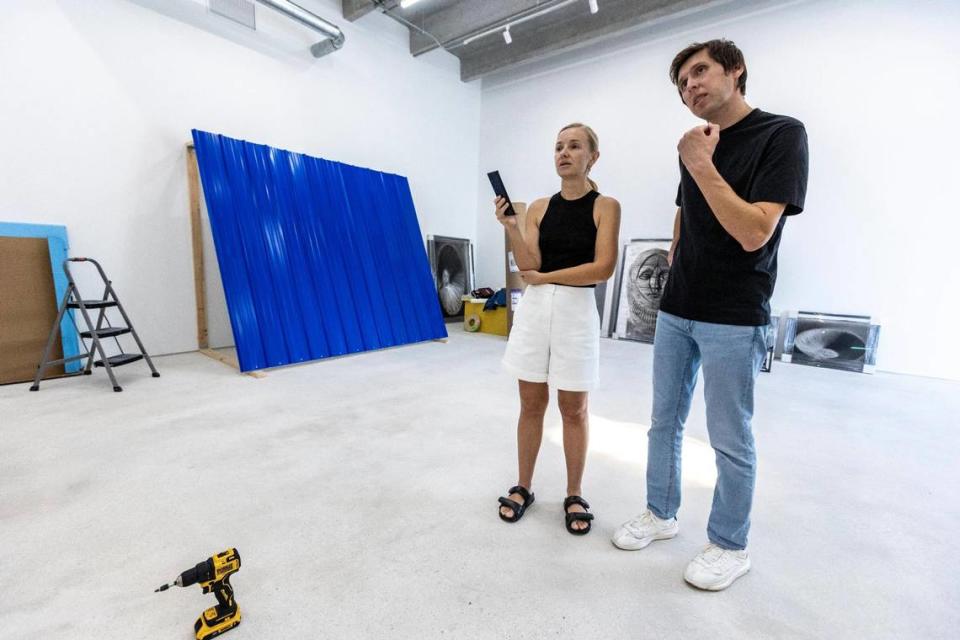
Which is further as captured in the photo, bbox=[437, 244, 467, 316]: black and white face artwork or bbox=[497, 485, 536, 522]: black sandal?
bbox=[437, 244, 467, 316]: black and white face artwork

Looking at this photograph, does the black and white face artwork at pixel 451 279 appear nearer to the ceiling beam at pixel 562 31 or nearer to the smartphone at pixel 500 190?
the ceiling beam at pixel 562 31

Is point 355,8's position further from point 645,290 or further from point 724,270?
point 724,270

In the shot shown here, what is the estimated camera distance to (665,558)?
1.46m

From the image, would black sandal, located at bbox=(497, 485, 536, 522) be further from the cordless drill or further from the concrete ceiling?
the concrete ceiling

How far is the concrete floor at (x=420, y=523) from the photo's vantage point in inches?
47.3

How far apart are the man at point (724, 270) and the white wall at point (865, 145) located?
171 inches

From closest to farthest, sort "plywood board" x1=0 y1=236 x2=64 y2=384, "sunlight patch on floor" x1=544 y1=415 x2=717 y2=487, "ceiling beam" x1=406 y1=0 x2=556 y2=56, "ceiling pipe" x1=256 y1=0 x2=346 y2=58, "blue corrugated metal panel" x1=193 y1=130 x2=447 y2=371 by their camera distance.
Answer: "sunlight patch on floor" x1=544 y1=415 x2=717 y2=487 < "plywood board" x1=0 y1=236 x2=64 y2=384 < "blue corrugated metal panel" x1=193 y1=130 x2=447 y2=371 < "ceiling pipe" x1=256 y1=0 x2=346 y2=58 < "ceiling beam" x1=406 y1=0 x2=556 y2=56

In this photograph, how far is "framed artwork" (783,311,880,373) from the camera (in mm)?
4270

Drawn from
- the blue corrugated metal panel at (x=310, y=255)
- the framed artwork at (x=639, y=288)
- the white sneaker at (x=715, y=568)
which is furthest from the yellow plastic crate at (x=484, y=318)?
the white sneaker at (x=715, y=568)

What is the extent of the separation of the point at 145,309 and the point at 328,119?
287 cm

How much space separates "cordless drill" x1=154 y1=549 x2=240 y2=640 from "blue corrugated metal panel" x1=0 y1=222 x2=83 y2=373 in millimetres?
3274

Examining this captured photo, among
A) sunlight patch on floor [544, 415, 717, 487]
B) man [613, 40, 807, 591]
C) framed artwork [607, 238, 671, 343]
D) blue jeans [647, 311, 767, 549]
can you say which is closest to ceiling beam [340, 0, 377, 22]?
framed artwork [607, 238, 671, 343]

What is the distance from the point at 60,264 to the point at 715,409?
4501 mm

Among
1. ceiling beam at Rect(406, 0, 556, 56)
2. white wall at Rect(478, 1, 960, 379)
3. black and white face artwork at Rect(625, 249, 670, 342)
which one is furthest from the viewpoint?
black and white face artwork at Rect(625, 249, 670, 342)
